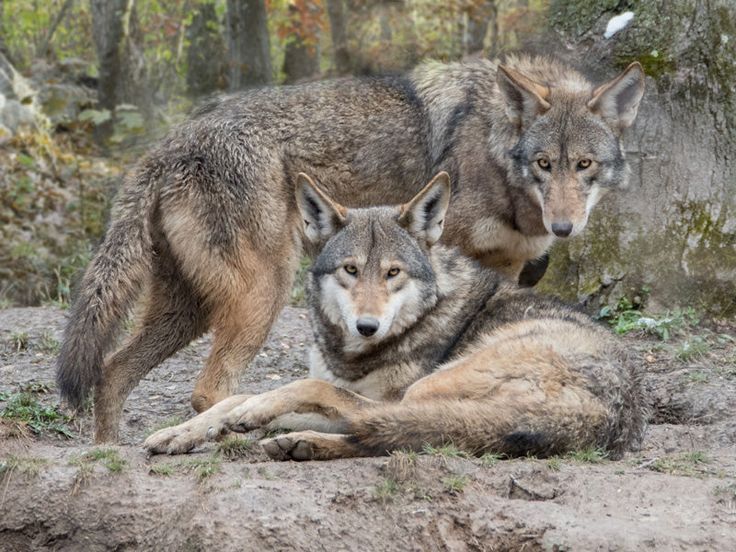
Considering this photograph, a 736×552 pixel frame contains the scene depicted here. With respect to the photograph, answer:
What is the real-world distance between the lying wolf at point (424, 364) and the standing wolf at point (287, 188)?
795 mm

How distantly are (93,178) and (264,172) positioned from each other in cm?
628

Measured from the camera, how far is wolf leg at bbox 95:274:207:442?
6.79 metres

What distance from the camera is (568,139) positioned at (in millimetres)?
6754

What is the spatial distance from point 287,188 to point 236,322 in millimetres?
1039

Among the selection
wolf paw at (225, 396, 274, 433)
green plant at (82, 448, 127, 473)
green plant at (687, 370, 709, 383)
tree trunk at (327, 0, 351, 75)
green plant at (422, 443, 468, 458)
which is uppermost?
tree trunk at (327, 0, 351, 75)

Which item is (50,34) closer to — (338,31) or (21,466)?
(338,31)

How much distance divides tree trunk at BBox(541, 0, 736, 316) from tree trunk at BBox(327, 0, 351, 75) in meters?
8.39

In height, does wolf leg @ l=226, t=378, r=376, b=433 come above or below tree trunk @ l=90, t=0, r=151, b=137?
below

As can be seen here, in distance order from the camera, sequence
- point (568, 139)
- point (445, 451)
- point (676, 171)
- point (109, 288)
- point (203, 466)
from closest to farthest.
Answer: point (445, 451) → point (203, 466) → point (109, 288) → point (568, 139) → point (676, 171)

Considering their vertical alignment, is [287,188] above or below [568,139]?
below

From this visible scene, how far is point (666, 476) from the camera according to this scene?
4.91 meters

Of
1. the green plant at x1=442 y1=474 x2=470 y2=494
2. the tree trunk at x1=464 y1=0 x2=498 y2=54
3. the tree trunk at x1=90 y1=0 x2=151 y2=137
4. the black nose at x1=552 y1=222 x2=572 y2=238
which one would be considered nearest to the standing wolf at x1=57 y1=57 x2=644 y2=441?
the black nose at x1=552 y1=222 x2=572 y2=238

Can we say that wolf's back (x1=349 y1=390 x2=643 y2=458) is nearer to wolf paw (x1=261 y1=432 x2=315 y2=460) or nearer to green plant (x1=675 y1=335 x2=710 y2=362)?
wolf paw (x1=261 y1=432 x2=315 y2=460)

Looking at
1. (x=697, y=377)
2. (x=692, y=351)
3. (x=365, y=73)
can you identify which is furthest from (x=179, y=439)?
(x=365, y=73)
